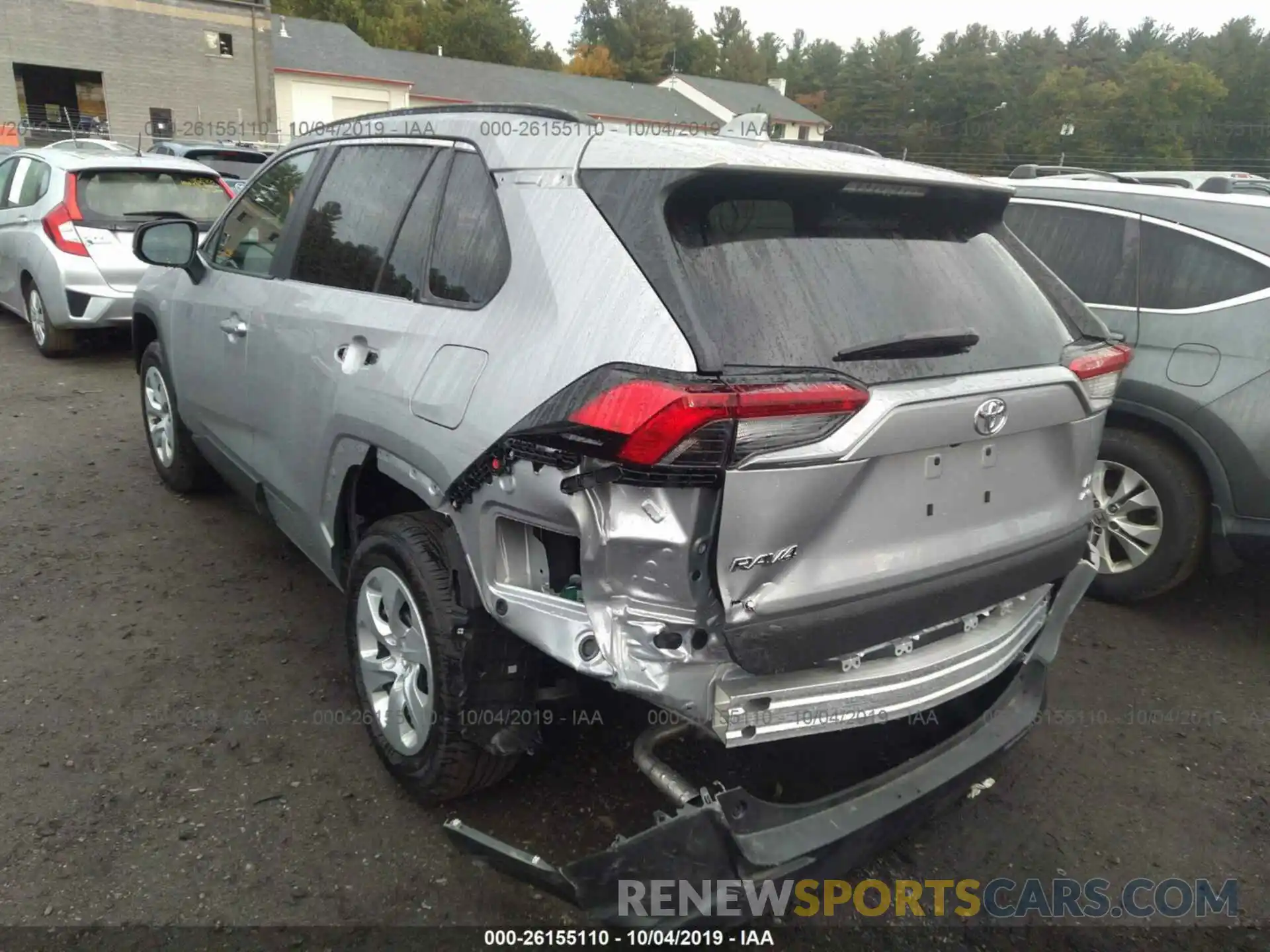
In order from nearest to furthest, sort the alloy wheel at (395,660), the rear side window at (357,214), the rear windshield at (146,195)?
the alloy wheel at (395,660), the rear side window at (357,214), the rear windshield at (146,195)

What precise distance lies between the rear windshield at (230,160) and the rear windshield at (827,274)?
14398 millimetres

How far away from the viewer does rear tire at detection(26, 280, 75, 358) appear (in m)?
7.64

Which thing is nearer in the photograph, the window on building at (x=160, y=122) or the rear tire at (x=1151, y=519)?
the rear tire at (x=1151, y=519)

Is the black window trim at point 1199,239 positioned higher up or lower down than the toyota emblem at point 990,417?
higher up

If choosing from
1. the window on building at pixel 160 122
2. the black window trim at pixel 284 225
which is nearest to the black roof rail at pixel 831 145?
→ the black window trim at pixel 284 225

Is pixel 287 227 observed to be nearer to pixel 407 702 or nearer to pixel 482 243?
pixel 482 243

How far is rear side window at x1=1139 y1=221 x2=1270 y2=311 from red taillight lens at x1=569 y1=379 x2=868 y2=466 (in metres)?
3.01

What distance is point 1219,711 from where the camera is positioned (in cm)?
346

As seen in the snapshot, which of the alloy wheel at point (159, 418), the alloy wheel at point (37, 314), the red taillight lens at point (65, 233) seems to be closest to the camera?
the alloy wheel at point (159, 418)

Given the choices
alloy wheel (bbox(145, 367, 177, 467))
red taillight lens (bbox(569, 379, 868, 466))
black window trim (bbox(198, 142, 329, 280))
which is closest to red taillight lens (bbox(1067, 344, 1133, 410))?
red taillight lens (bbox(569, 379, 868, 466))

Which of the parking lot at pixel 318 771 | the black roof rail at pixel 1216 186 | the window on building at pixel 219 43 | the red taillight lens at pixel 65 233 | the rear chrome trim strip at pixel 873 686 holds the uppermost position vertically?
the window on building at pixel 219 43

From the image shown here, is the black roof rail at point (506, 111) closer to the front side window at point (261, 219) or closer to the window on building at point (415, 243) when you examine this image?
the window on building at point (415, 243)

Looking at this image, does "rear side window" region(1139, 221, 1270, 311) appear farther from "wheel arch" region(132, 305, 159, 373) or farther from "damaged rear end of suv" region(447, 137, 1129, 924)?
"wheel arch" region(132, 305, 159, 373)

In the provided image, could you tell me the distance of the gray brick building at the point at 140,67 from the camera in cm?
3503
